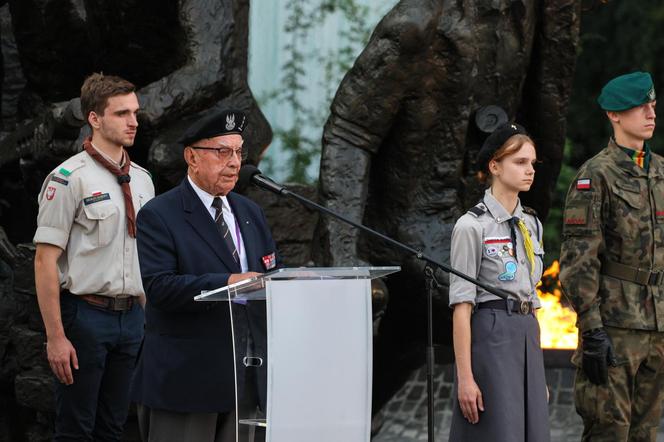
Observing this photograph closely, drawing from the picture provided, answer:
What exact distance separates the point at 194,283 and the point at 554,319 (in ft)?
22.3

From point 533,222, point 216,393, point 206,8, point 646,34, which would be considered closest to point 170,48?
point 206,8

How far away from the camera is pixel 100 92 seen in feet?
17.6

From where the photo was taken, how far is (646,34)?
14.7 meters

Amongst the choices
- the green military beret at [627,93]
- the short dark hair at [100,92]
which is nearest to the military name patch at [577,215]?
the green military beret at [627,93]

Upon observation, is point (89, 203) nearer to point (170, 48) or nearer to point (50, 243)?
point (50, 243)

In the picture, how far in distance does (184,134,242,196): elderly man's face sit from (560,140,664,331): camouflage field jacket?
5.74 feet

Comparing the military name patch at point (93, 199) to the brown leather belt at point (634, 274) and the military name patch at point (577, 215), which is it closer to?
the military name patch at point (577, 215)

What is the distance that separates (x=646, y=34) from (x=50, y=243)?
35.7 ft

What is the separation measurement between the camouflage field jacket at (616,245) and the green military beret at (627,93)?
0.73ft

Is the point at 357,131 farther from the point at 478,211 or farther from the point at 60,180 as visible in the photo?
the point at 60,180

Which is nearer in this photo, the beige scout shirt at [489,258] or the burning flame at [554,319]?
the beige scout shirt at [489,258]

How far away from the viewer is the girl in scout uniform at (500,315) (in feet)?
15.8

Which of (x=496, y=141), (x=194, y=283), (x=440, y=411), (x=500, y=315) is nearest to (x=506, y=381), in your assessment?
(x=500, y=315)

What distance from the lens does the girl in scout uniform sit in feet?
15.8
